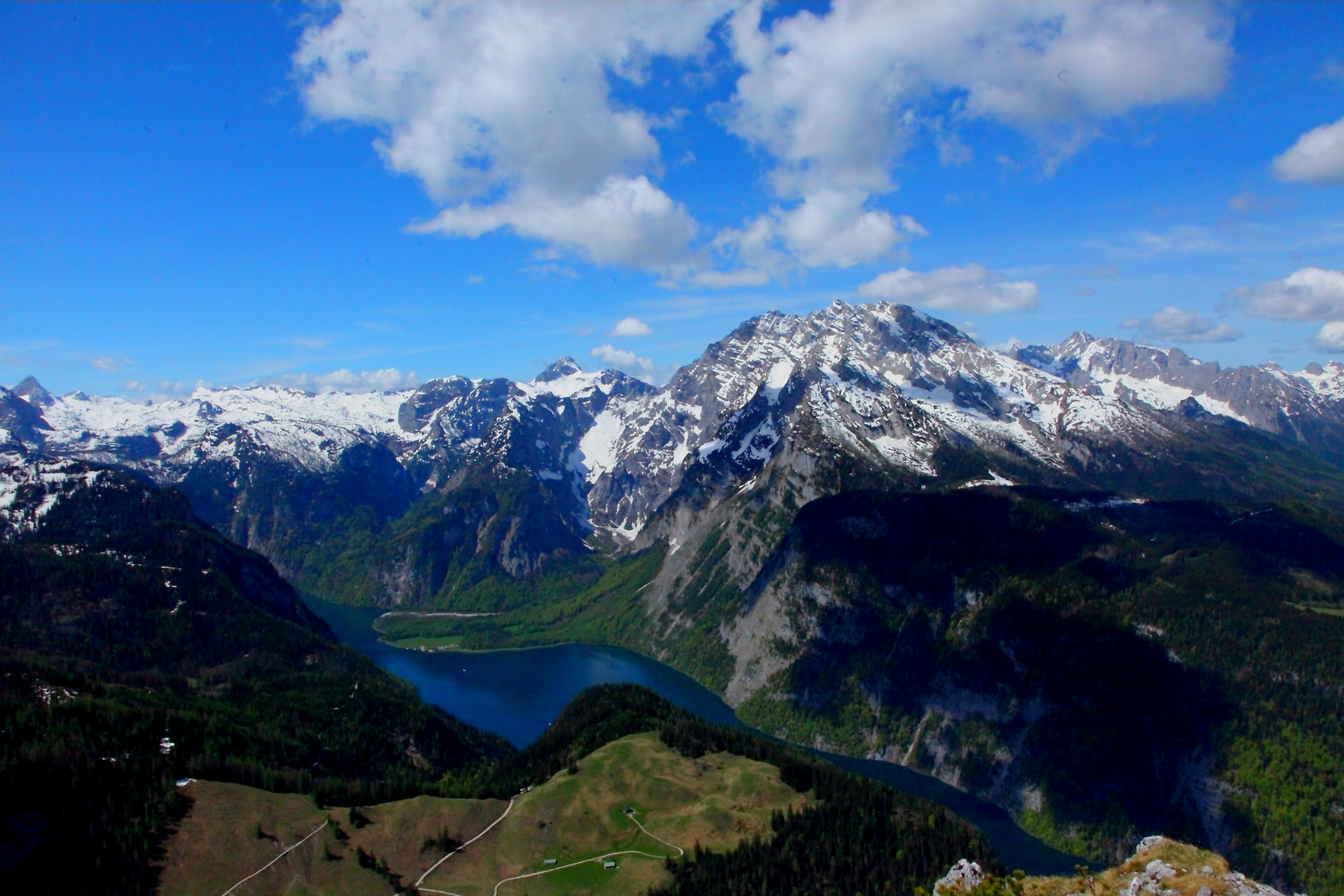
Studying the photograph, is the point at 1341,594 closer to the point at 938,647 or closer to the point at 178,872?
the point at 938,647

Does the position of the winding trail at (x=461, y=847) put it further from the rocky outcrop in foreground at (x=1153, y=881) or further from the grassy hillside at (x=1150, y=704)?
the grassy hillside at (x=1150, y=704)

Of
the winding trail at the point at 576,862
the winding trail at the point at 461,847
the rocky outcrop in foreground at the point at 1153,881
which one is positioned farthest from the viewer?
the winding trail at the point at 461,847

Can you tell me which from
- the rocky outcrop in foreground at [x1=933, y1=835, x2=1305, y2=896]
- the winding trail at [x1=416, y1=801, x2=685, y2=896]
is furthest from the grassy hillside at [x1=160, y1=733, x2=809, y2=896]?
the rocky outcrop in foreground at [x1=933, y1=835, x2=1305, y2=896]

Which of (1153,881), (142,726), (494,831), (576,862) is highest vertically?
(1153,881)

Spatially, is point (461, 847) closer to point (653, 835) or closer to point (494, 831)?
point (494, 831)

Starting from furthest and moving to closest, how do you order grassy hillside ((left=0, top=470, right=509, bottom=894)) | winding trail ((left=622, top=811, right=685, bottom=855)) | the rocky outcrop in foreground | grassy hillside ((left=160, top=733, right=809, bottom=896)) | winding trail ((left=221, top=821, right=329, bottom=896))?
1. winding trail ((left=622, top=811, right=685, bottom=855))
2. grassy hillside ((left=0, top=470, right=509, bottom=894))
3. grassy hillside ((left=160, top=733, right=809, bottom=896))
4. winding trail ((left=221, top=821, right=329, bottom=896))
5. the rocky outcrop in foreground

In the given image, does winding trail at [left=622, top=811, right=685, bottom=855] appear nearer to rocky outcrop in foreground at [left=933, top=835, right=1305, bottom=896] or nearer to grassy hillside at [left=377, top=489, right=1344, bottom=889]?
rocky outcrop in foreground at [left=933, top=835, right=1305, bottom=896]

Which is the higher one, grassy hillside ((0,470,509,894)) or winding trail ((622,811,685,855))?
grassy hillside ((0,470,509,894))

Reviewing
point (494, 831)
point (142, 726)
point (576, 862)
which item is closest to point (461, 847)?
point (494, 831)

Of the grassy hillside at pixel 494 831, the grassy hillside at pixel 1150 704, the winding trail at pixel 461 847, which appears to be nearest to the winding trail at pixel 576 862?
the winding trail at pixel 461 847

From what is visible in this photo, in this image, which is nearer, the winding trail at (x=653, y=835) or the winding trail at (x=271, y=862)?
the winding trail at (x=271, y=862)

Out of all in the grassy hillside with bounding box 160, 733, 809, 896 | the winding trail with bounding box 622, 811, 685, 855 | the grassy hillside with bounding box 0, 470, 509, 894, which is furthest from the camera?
the winding trail with bounding box 622, 811, 685, 855

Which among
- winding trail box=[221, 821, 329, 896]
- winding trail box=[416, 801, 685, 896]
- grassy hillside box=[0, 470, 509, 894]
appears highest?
grassy hillside box=[0, 470, 509, 894]
